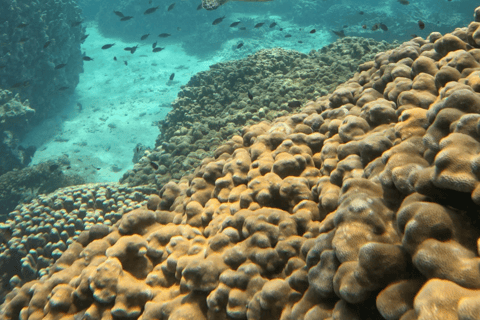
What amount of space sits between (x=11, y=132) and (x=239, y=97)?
12.7m

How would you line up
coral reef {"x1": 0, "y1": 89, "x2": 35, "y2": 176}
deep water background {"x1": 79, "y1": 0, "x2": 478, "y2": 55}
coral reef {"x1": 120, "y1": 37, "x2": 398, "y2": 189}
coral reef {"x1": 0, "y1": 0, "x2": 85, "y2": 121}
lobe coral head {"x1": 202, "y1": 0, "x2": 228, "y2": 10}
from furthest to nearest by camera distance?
1. deep water background {"x1": 79, "y1": 0, "x2": 478, "y2": 55}
2. coral reef {"x1": 0, "y1": 0, "x2": 85, "y2": 121}
3. coral reef {"x1": 0, "y1": 89, "x2": 35, "y2": 176}
4. coral reef {"x1": 120, "y1": 37, "x2": 398, "y2": 189}
5. lobe coral head {"x1": 202, "y1": 0, "x2": 228, "y2": 10}

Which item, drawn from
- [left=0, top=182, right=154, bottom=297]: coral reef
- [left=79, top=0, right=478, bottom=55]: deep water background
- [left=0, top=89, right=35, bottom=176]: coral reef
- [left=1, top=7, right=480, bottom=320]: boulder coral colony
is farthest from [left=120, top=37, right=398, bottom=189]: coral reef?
[left=79, top=0, right=478, bottom=55]: deep water background

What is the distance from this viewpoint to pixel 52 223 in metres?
6.46

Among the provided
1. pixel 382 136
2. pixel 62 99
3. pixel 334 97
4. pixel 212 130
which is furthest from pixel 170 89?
pixel 382 136

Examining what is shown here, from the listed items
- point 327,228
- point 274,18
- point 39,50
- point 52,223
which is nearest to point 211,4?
point 52,223

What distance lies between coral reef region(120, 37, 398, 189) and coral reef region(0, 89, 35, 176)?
350 inches

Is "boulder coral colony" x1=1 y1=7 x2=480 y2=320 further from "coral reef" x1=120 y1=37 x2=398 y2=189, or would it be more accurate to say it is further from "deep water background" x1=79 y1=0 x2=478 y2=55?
"deep water background" x1=79 y1=0 x2=478 y2=55

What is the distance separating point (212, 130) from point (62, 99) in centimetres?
1758

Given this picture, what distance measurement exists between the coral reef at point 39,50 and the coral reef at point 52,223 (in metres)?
8.82

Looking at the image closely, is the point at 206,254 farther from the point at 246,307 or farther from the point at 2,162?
the point at 2,162

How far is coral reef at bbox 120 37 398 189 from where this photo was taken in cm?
746

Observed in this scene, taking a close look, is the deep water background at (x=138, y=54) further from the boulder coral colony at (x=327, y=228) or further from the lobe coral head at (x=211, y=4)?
the boulder coral colony at (x=327, y=228)

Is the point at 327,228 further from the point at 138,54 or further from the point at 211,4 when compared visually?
A: the point at 138,54

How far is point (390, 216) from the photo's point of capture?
4.95ft
